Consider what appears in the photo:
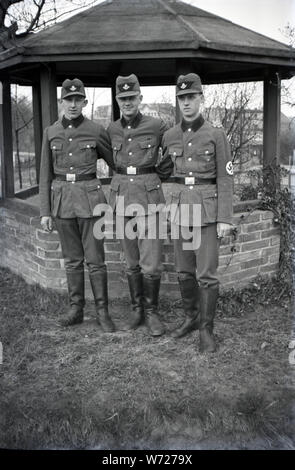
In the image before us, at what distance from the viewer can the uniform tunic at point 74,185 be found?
423cm

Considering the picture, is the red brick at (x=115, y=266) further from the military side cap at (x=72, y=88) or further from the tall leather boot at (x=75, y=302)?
the military side cap at (x=72, y=88)

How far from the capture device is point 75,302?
4.57 meters

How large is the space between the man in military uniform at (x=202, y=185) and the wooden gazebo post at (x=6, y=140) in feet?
8.92

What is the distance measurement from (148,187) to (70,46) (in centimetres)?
158

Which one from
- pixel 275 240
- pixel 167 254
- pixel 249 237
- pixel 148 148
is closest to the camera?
pixel 148 148

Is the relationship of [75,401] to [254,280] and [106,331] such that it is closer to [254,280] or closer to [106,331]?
[106,331]

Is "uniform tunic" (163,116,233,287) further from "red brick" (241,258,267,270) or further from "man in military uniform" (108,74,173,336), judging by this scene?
"red brick" (241,258,267,270)

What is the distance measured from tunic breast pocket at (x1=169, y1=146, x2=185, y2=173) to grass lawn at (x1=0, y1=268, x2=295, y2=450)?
140 cm

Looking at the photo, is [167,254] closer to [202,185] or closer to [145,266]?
[145,266]

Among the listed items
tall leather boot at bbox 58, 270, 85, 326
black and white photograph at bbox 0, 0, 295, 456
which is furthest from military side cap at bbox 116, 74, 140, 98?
tall leather boot at bbox 58, 270, 85, 326

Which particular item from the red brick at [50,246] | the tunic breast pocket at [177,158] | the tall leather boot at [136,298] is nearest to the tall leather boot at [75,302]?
the tall leather boot at [136,298]

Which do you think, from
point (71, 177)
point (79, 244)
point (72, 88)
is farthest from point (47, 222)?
point (72, 88)

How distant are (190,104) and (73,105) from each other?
0.99 metres
